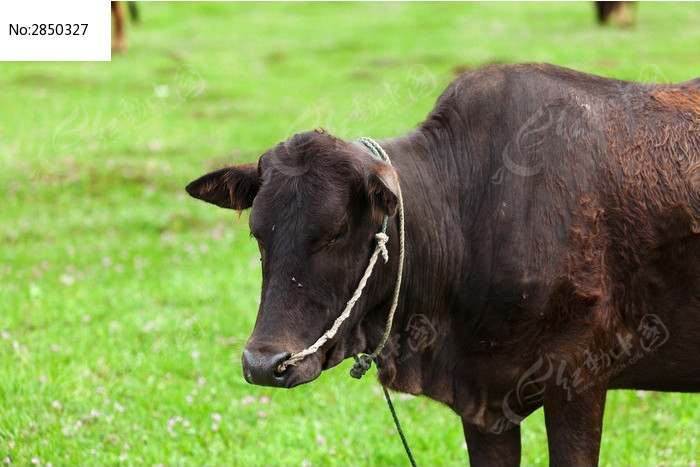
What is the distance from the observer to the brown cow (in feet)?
12.7

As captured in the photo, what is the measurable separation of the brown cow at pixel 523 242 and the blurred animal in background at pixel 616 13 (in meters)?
21.4

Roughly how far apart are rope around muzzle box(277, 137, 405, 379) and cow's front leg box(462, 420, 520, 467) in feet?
2.75

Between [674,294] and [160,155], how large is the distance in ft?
38.3

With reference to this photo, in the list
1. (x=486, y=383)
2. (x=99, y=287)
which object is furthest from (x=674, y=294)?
(x=99, y=287)

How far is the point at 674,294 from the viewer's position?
4215 mm

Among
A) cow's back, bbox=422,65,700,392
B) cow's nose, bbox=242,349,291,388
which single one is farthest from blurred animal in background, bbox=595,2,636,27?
cow's nose, bbox=242,349,291,388

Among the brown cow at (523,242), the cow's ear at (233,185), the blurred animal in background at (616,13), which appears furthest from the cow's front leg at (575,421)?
the blurred animal in background at (616,13)

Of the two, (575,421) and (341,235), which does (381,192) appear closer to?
(341,235)

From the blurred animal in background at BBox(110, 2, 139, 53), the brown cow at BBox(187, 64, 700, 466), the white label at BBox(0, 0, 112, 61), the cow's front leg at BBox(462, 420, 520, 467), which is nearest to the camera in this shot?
the brown cow at BBox(187, 64, 700, 466)

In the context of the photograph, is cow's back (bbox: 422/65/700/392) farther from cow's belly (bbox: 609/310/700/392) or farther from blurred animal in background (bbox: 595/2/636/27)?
blurred animal in background (bbox: 595/2/636/27)

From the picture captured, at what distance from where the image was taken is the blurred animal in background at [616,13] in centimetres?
2461

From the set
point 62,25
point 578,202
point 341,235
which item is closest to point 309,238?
point 341,235

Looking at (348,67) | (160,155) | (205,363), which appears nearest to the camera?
(205,363)

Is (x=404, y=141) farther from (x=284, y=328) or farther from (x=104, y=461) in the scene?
(x=104, y=461)
